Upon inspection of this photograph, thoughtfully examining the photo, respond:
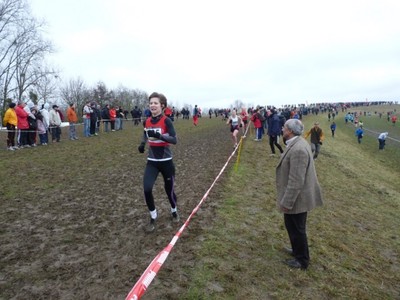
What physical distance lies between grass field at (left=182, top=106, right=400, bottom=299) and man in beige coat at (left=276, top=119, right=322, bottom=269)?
759 mm

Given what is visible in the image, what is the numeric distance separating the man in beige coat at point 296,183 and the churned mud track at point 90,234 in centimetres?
176

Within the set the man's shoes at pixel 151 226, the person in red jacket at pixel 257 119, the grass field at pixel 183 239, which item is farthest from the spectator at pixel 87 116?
the man's shoes at pixel 151 226

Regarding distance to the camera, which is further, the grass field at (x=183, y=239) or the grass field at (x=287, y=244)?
the grass field at (x=287, y=244)

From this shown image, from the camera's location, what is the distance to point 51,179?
9.71 meters

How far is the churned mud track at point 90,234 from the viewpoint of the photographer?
4270 mm

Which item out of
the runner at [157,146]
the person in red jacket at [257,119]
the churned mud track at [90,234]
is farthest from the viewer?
the person in red jacket at [257,119]

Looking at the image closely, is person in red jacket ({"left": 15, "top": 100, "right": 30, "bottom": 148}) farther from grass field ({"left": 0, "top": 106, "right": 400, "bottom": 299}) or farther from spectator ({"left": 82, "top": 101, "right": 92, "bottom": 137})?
spectator ({"left": 82, "top": 101, "right": 92, "bottom": 137})

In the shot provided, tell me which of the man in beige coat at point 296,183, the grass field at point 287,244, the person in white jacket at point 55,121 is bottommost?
the grass field at point 287,244

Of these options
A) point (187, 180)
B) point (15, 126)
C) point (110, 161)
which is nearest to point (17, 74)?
point (15, 126)

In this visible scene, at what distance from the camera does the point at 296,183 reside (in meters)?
4.67

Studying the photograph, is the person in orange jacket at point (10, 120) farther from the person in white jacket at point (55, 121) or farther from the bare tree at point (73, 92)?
the bare tree at point (73, 92)

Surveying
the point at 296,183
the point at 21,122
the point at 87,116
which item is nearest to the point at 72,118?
the point at 87,116

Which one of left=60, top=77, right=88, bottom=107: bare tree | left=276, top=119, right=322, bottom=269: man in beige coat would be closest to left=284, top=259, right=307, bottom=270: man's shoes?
left=276, top=119, right=322, bottom=269: man in beige coat

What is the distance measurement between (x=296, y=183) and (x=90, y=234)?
3.86 metres
